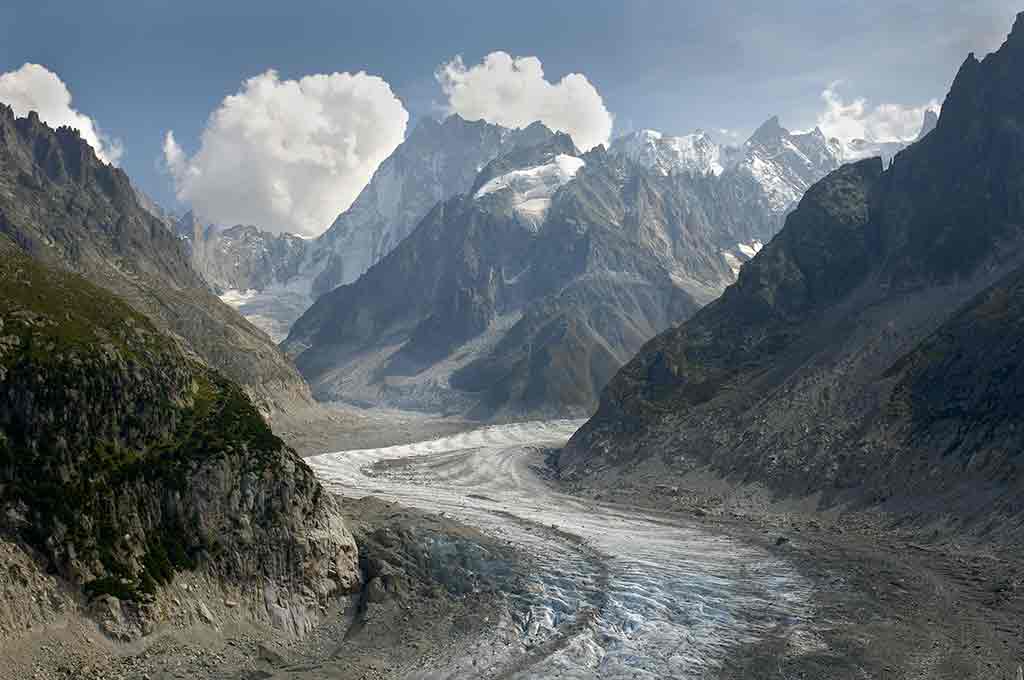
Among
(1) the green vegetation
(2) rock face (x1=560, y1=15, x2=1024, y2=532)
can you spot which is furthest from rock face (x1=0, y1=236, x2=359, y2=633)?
(2) rock face (x1=560, y1=15, x2=1024, y2=532)

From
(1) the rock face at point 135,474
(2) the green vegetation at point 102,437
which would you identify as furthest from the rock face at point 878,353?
(2) the green vegetation at point 102,437

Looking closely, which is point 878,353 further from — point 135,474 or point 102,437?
point 102,437

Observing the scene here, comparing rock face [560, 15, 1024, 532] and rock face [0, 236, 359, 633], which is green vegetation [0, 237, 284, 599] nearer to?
rock face [0, 236, 359, 633]

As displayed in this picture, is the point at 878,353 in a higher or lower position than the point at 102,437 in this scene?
higher

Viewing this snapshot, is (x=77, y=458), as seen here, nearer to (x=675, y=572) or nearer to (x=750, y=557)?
(x=675, y=572)

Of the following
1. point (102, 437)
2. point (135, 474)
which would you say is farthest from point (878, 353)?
point (102, 437)

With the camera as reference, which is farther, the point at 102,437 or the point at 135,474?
the point at 102,437

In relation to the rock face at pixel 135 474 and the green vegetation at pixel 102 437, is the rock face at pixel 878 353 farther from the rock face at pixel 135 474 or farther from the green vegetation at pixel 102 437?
the green vegetation at pixel 102 437
